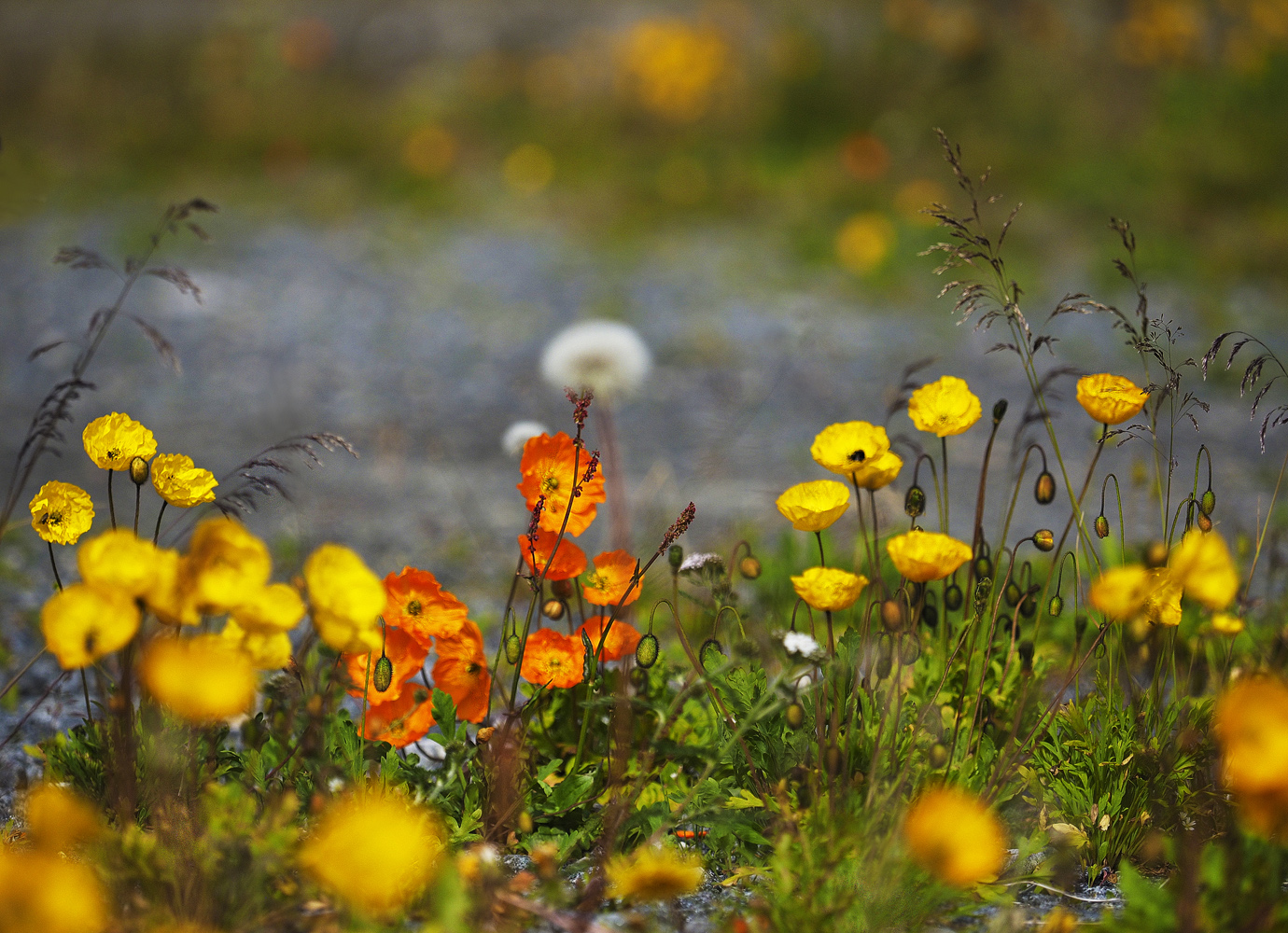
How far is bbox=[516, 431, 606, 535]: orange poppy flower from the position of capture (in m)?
1.43

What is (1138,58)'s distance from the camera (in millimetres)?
7184

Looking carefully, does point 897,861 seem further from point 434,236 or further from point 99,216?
point 99,216

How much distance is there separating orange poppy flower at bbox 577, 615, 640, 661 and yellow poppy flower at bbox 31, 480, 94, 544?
72 cm

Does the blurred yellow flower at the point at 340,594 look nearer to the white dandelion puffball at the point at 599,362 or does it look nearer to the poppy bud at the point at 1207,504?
the poppy bud at the point at 1207,504

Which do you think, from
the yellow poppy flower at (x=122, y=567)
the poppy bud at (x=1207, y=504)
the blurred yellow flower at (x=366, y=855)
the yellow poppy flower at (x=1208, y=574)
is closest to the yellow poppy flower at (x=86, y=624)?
the yellow poppy flower at (x=122, y=567)

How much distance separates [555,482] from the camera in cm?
145


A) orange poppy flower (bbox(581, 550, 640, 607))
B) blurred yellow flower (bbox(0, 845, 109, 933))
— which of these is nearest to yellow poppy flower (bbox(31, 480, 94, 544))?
blurred yellow flower (bbox(0, 845, 109, 933))

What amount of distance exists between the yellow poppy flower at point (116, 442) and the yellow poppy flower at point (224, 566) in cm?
33

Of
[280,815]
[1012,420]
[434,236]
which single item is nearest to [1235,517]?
[1012,420]

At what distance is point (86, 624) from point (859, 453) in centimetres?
95

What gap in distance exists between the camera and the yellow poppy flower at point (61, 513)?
A: 1.34 meters

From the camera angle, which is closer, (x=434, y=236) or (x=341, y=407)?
(x=341, y=407)

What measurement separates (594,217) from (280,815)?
18.2 feet

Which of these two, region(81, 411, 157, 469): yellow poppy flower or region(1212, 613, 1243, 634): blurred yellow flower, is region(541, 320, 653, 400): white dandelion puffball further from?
region(1212, 613, 1243, 634): blurred yellow flower
